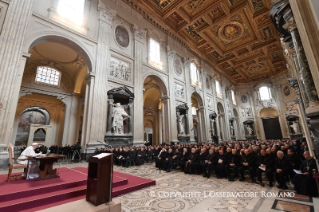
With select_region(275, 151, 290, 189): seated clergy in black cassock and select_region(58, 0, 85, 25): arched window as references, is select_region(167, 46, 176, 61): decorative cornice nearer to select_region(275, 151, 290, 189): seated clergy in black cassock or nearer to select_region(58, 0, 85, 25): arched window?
select_region(58, 0, 85, 25): arched window

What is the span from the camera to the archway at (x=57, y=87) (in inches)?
413

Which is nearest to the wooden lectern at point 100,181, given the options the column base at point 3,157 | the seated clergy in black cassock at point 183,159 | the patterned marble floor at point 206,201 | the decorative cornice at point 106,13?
the patterned marble floor at point 206,201

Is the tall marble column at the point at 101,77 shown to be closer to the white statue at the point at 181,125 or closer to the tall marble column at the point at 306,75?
the white statue at the point at 181,125

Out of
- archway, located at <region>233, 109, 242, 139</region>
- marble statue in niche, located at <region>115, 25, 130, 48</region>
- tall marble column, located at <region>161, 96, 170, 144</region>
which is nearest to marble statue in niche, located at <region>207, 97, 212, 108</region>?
tall marble column, located at <region>161, 96, 170, 144</region>

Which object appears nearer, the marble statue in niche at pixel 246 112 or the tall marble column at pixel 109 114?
the tall marble column at pixel 109 114

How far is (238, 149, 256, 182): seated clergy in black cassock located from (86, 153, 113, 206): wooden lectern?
12.1ft

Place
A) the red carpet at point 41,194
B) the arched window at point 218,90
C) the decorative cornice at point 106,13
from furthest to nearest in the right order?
the arched window at point 218,90
the decorative cornice at point 106,13
the red carpet at point 41,194

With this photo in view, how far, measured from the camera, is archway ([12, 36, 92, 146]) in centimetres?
1048

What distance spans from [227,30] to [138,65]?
10757mm

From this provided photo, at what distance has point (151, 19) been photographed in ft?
41.3

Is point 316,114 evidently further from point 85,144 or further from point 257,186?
point 85,144

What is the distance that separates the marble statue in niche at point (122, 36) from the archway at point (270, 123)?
24086 millimetres

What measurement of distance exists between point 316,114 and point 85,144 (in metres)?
8.29

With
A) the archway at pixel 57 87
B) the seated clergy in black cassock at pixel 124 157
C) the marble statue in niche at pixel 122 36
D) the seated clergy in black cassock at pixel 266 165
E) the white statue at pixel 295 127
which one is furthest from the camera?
the white statue at pixel 295 127
